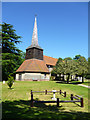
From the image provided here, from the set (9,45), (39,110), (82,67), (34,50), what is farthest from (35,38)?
(39,110)

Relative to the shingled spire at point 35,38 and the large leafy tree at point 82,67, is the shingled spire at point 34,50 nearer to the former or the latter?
the shingled spire at point 35,38

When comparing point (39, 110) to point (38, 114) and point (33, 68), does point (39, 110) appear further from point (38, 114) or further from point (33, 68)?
point (33, 68)

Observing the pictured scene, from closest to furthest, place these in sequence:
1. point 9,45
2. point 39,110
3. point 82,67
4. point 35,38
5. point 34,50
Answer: point 39,110, point 82,67, point 9,45, point 34,50, point 35,38

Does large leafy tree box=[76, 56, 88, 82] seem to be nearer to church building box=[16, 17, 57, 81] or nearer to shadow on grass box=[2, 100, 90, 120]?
church building box=[16, 17, 57, 81]

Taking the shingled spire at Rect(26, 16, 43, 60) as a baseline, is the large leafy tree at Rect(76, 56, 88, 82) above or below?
below

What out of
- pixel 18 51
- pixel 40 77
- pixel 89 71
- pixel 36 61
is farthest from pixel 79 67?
pixel 18 51

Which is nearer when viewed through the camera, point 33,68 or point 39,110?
point 39,110

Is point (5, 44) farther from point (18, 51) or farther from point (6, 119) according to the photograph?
point (6, 119)

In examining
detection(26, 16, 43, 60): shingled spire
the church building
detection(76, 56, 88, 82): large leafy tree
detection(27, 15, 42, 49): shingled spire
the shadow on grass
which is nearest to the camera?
the shadow on grass

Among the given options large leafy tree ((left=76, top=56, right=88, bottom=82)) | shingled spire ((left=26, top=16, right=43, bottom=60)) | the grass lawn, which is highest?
shingled spire ((left=26, top=16, right=43, bottom=60))

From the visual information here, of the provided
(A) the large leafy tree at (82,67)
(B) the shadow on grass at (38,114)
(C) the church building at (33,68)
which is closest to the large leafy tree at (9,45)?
(C) the church building at (33,68)

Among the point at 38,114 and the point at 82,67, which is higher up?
the point at 82,67

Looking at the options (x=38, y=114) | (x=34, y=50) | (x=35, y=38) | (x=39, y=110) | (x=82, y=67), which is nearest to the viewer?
(x=38, y=114)

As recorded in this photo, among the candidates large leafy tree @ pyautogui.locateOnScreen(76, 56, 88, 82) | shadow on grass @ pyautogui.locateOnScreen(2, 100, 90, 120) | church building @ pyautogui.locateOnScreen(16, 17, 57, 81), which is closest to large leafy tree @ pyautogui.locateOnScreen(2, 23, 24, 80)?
church building @ pyautogui.locateOnScreen(16, 17, 57, 81)
